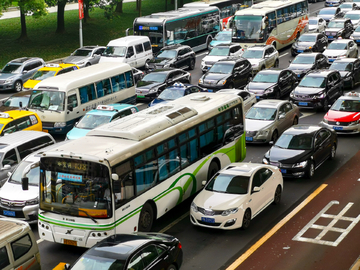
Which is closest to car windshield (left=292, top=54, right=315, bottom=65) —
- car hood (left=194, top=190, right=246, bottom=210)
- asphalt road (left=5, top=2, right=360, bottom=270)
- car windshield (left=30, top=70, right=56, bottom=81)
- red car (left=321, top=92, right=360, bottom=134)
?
red car (left=321, top=92, right=360, bottom=134)

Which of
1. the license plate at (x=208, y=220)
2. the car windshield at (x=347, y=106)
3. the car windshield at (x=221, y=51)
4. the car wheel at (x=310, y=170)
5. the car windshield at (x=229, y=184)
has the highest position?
the car windshield at (x=229, y=184)

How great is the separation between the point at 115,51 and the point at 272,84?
462 inches

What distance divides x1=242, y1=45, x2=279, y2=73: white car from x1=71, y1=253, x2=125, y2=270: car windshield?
24556 mm

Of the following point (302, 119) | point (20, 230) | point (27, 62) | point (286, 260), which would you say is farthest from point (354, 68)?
point (20, 230)

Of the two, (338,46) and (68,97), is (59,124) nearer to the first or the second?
(68,97)

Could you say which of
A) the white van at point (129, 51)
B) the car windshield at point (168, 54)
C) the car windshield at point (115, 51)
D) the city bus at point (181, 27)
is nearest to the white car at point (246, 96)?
the car windshield at point (168, 54)

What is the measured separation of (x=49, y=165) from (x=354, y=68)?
23.5 meters

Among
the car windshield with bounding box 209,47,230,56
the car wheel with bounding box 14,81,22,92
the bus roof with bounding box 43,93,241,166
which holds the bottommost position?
the car wheel with bounding box 14,81,22,92

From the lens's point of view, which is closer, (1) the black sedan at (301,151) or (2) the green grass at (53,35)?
(1) the black sedan at (301,151)

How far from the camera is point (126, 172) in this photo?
1384 cm

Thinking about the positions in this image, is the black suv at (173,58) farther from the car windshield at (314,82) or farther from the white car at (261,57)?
the car windshield at (314,82)

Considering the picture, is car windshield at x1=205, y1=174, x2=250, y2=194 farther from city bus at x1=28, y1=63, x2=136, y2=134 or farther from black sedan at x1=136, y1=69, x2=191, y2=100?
black sedan at x1=136, y1=69, x2=191, y2=100

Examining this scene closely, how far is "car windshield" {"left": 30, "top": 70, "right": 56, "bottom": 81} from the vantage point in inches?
1244

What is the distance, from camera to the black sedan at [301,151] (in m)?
19.0
